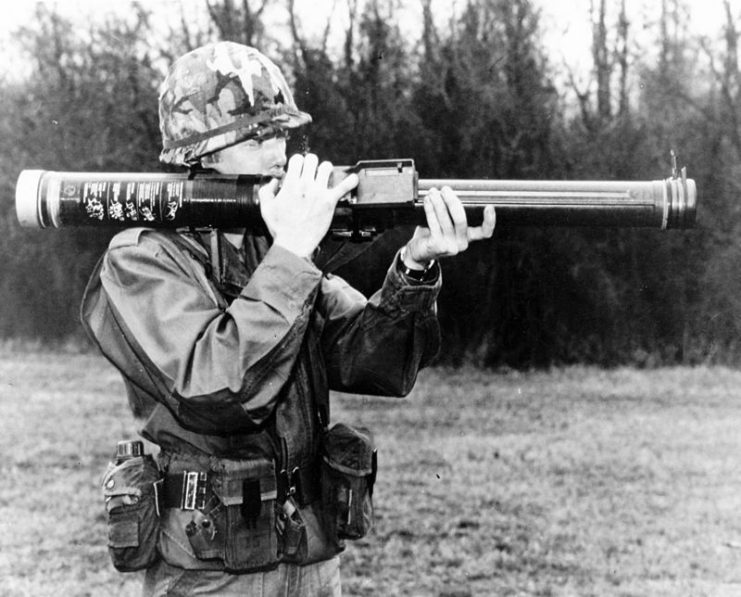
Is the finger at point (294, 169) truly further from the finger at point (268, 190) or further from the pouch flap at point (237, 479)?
the pouch flap at point (237, 479)

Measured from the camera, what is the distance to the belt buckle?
2.62 metres

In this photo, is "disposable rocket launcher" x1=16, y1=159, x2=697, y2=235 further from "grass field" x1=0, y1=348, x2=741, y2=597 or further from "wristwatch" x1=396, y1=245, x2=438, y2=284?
"grass field" x1=0, y1=348, x2=741, y2=597

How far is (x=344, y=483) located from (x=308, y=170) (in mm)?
Answer: 949

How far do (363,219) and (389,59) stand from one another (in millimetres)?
6378

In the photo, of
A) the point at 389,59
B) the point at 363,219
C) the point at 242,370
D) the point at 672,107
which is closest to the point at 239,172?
the point at 363,219

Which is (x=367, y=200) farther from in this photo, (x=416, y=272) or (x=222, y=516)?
(x=222, y=516)

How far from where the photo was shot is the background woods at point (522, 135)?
27.6 ft

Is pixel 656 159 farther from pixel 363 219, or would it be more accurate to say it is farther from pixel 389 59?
pixel 363 219

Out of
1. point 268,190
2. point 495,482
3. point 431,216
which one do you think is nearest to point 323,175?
point 268,190

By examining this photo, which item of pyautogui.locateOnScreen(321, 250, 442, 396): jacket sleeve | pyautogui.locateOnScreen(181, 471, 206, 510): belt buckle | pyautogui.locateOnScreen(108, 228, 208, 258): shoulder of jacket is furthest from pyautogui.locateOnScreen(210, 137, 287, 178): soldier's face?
pyautogui.locateOnScreen(181, 471, 206, 510): belt buckle

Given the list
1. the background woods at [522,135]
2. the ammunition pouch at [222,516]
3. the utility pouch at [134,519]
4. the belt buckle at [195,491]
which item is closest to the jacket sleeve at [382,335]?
the ammunition pouch at [222,516]

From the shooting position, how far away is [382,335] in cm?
281

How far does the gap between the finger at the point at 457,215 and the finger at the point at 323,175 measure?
334 mm

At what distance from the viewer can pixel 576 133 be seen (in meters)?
8.80
